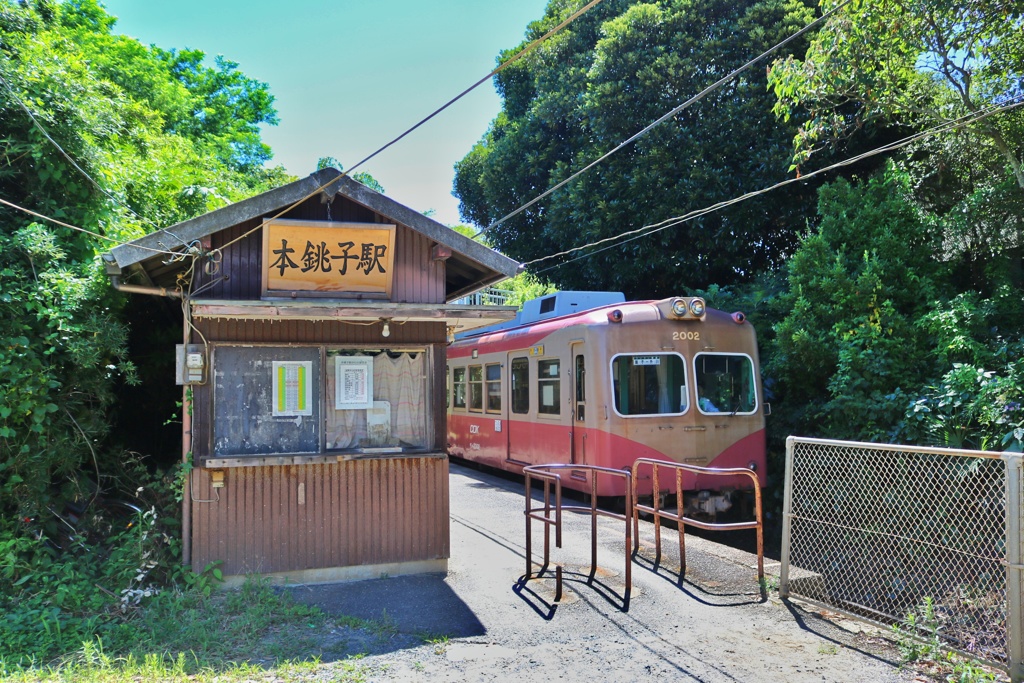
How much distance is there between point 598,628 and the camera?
579 cm

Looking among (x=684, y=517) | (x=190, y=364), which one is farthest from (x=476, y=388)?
(x=190, y=364)

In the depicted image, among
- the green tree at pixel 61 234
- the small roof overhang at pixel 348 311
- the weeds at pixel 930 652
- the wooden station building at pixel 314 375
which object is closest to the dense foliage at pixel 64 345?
the green tree at pixel 61 234

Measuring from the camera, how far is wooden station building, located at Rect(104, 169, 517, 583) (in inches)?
257

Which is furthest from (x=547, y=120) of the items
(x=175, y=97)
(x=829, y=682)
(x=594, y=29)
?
(x=829, y=682)

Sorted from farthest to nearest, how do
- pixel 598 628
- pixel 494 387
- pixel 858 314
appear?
pixel 494 387, pixel 858 314, pixel 598 628

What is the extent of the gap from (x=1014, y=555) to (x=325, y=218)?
19.0 ft

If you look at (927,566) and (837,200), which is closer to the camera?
(927,566)

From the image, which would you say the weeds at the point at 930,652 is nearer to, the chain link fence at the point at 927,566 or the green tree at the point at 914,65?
the chain link fence at the point at 927,566

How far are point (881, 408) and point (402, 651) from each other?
24.5 feet

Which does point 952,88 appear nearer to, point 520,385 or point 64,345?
point 520,385

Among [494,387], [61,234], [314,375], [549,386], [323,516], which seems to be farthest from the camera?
[494,387]

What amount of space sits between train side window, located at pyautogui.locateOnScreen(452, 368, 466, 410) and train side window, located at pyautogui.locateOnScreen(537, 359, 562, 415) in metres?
3.67

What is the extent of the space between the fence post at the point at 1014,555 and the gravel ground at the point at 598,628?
2.21 feet

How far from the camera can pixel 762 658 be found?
5160 millimetres
